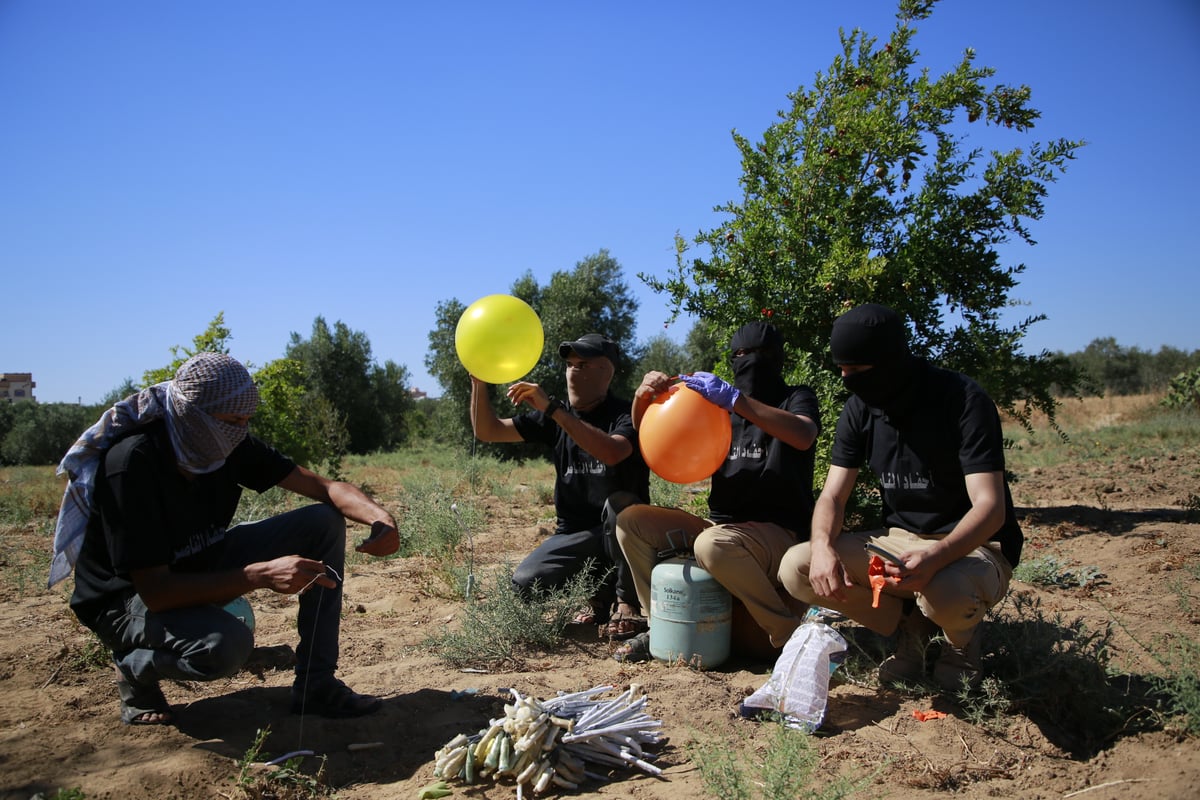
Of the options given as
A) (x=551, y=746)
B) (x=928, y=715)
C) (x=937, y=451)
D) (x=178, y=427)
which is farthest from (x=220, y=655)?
(x=937, y=451)

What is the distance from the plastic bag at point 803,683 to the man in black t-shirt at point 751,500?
0.55 meters

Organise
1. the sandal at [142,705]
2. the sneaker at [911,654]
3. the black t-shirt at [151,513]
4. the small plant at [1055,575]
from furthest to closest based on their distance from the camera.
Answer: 1. the small plant at [1055,575]
2. the sneaker at [911,654]
3. the sandal at [142,705]
4. the black t-shirt at [151,513]

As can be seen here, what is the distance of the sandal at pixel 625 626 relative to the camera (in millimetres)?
4262

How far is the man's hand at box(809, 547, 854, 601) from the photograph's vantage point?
3209 millimetres

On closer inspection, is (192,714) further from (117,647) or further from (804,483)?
(804,483)

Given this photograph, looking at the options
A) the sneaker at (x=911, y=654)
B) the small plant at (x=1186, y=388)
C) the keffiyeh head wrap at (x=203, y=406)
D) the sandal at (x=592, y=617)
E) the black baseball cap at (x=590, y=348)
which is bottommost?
the sandal at (x=592, y=617)

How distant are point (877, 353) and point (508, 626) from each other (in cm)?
227

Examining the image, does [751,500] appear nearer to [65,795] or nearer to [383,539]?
[383,539]

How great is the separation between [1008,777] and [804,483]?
1.61 m

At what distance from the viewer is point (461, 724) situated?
3211 millimetres

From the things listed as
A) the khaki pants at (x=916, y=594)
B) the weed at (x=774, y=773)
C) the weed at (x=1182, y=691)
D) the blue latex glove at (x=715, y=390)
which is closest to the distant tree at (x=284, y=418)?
the blue latex glove at (x=715, y=390)

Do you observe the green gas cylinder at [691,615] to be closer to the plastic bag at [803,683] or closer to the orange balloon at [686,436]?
the orange balloon at [686,436]

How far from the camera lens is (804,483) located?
398 centimetres

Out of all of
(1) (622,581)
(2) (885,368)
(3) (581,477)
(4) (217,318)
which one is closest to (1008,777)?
(2) (885,368)
